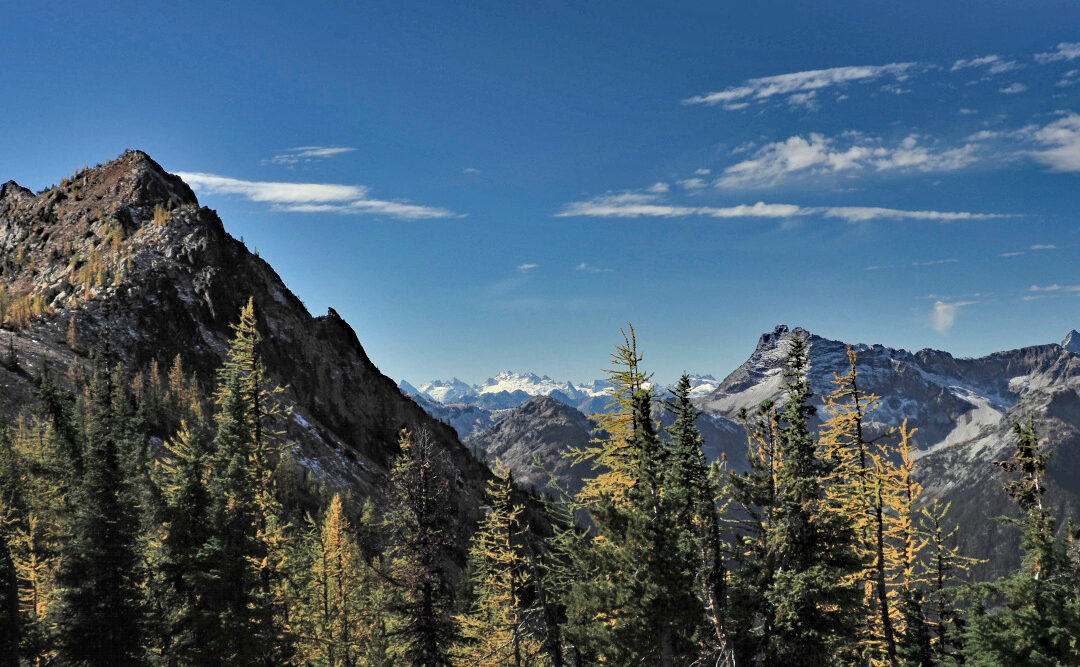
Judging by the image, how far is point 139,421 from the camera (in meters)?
73.8

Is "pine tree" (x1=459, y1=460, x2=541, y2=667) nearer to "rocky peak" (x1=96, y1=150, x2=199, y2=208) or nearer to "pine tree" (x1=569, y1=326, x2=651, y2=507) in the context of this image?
"pine tree" (x1=569, y1=326, x2=651, y2=507)

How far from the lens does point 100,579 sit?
27.5m

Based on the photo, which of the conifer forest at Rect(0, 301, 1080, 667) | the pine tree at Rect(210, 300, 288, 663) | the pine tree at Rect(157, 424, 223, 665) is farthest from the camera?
the pine tree at Rect(210, 300, 288, 663)

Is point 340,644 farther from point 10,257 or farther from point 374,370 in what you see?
point 10,257

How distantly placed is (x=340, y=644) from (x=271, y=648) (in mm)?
3438

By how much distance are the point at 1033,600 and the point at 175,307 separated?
124608mm

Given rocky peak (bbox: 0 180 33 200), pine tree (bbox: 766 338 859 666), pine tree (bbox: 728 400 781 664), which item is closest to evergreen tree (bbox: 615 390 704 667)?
pine tree (bbox: 728 400 781 664)

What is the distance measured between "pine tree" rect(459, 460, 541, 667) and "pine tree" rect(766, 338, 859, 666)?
1100 centimetres

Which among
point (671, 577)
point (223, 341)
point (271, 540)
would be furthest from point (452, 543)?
point (223, 341)

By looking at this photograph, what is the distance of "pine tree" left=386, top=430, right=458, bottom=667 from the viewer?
82.9 feet

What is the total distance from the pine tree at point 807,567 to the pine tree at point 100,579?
24961 mm

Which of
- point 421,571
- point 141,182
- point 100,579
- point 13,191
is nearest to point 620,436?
point 421,571

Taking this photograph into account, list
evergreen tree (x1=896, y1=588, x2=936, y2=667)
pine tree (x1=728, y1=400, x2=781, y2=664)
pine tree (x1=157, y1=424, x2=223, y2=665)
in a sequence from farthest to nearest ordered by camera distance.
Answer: evergreen tree (x1=896, y1=588, x2=936, y2=667) < pine tree (x1=157, y1=424, x2=223, y2=665) < pine tree (x1=728, y1=400, x2=781, y2=664)

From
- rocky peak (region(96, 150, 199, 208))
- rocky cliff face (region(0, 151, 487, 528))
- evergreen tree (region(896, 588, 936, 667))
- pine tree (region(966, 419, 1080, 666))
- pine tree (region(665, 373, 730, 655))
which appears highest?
rocky peak (region(96, 150, 199, 208))
